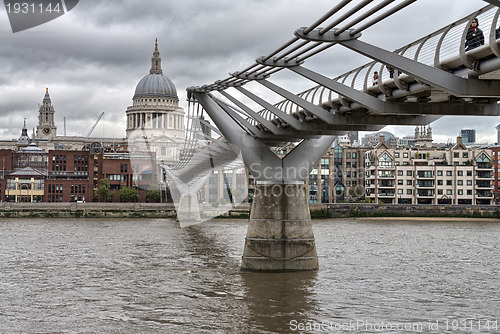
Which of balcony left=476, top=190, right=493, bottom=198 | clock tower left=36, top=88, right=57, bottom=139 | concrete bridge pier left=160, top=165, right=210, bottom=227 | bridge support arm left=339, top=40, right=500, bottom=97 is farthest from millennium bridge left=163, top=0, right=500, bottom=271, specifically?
clock tower left=36, top=88, right=57, bottom=139

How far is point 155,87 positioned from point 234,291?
146 m

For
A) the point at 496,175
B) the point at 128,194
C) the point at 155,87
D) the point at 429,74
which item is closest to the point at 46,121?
the point at 155,87

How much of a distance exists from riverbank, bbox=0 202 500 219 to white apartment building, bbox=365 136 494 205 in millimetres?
7696

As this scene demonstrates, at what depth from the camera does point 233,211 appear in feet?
241

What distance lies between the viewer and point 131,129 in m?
153

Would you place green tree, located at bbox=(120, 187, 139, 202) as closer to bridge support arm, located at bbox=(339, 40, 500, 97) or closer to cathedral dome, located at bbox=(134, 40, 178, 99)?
cathedral dome, located at bbox=(134, 40, 178, 99)

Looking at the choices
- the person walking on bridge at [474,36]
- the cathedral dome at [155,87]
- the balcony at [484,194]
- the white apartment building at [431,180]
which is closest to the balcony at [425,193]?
the white apartment building at [431,180]

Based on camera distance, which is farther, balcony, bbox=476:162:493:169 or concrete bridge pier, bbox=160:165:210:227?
balcony, bbox=476:162:493:169

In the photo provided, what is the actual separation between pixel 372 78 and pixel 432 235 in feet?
109

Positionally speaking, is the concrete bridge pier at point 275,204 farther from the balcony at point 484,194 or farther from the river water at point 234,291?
the balcony at point 484,194

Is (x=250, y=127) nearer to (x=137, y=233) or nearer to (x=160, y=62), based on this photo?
(x=137, y=233)

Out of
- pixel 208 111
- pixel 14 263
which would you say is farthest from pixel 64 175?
pixel 208 111

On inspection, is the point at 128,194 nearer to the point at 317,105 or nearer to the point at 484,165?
the point at 484,165

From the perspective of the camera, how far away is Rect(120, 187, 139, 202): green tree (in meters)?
86.9
